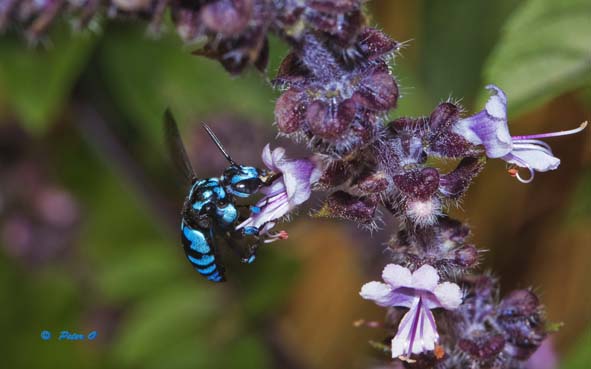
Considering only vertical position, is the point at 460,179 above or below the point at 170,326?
above

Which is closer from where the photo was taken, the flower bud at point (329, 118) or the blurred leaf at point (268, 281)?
the flower bud at point (329, 118)

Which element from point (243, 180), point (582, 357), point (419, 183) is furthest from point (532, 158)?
point (582, 357)

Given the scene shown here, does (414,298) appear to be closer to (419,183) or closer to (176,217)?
(419,183)

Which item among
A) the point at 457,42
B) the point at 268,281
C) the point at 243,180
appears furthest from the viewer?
the point at 457,42

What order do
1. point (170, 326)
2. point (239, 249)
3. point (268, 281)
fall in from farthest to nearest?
point (170, 326) < point (268, 281) < point (239, 249)

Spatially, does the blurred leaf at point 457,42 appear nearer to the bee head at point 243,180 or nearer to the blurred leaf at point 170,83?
the blurred leaf at point 170,83

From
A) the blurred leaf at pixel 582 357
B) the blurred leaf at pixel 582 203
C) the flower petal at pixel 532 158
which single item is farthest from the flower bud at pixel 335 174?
the blurred leaf at pixel 582 203

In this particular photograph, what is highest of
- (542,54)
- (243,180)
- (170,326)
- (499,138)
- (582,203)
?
(542,54)

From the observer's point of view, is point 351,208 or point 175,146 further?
point 175,146
